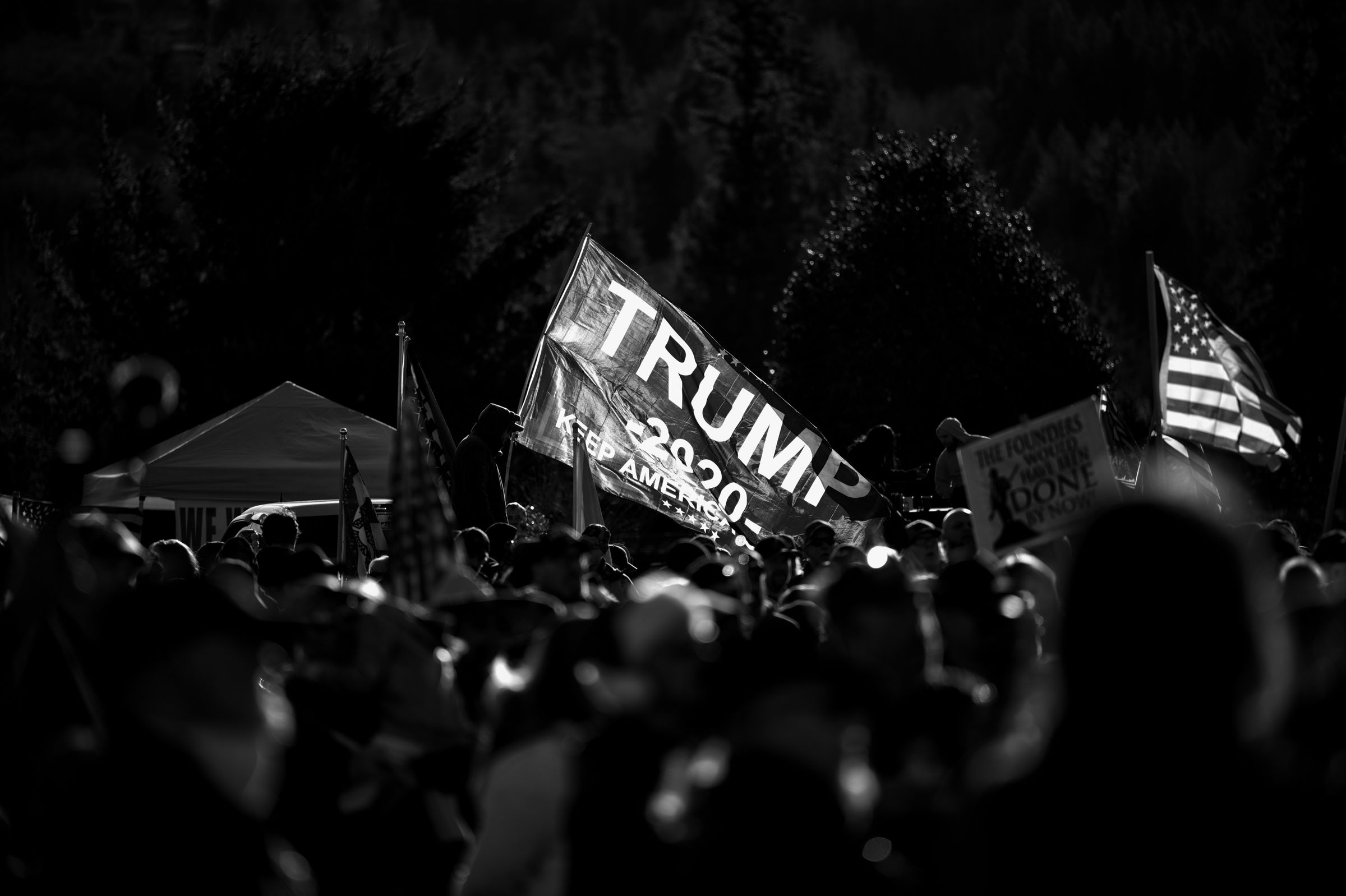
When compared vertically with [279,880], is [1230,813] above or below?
above

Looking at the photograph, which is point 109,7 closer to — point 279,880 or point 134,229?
point 134,229

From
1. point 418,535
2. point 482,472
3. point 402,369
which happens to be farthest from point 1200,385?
point 418,535

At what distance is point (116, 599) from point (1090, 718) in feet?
7.38

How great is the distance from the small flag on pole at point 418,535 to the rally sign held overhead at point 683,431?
555 centimetres

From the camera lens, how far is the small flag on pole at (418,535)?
6.58 meters

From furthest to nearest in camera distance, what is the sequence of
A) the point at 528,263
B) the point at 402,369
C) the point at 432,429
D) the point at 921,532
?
1. the point at 528,263
2. the point at 432,429
3. the point at 402,369
4. the point at 921,532

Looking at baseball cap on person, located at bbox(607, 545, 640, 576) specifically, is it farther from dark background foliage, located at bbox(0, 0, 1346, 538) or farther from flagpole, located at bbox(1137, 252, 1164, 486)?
dark background foliage, located at bbox(0, 0, 1346, 538)

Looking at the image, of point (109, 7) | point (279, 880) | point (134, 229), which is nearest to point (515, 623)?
point (279, 880)

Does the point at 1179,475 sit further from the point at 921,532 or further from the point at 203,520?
the point at 203,520

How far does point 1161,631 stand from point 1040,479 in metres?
5.79

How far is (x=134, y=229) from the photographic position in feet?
127

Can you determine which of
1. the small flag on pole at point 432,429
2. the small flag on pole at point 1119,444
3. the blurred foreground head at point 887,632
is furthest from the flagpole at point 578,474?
the blurred foreground head at point 887,632

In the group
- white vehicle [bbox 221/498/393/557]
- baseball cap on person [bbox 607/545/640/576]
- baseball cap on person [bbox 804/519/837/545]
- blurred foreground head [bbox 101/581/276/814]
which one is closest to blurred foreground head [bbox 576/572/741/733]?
blurred foreground head [bbox 101/581/276/814]

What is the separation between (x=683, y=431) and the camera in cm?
1285
